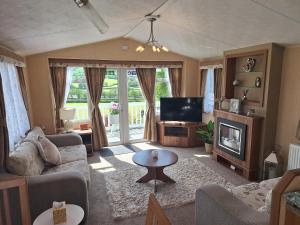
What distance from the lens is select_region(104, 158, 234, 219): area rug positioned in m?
2.82

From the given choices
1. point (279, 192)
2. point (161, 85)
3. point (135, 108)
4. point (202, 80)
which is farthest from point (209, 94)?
point (279, 192)

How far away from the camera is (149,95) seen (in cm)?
538

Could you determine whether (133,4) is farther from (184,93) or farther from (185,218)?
(184,93)

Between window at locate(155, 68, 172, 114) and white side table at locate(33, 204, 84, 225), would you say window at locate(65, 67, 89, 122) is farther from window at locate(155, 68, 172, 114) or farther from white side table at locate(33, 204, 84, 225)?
white side table at locate(33, 204, 84, 225)

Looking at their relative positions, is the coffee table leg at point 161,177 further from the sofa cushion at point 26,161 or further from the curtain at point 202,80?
the curtain at point 202,80

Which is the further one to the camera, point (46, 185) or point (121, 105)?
point (121, 105)

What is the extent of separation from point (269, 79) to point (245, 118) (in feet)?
2.34

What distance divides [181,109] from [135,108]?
1231 millimetres

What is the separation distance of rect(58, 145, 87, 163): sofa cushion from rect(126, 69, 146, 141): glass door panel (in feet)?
6.38

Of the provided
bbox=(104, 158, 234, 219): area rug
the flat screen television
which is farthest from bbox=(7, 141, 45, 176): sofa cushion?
the flat screen television

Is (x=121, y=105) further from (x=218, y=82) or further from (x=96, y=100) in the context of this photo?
(x=218, y=82)

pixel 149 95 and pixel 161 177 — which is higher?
pixel 149 95

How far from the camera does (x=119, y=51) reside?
4887 mm

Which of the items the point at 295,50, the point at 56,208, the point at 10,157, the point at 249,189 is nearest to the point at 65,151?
the point at 10,157
